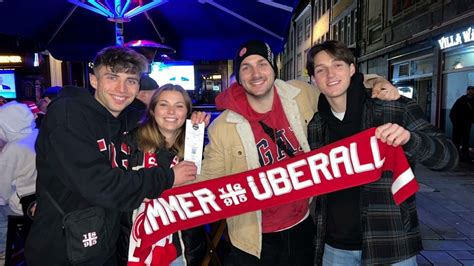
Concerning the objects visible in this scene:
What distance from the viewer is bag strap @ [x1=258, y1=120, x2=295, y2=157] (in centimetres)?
233

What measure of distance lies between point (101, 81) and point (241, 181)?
3.42 feet

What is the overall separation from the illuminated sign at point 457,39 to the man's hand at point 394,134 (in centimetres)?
872

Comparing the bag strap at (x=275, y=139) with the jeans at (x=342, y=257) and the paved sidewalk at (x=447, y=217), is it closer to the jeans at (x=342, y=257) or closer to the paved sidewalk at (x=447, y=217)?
the jeans at (x=342, y=257)

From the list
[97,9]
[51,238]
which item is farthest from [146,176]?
[97,9]

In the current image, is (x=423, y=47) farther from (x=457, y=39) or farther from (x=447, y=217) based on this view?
(x=447, y=217)

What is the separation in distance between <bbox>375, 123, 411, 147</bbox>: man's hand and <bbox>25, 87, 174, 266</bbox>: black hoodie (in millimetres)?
1206

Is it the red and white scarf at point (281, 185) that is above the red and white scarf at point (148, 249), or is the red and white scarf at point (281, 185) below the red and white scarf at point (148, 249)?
above

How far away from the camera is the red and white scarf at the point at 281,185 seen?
1.91 m

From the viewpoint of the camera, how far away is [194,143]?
7.57 ft

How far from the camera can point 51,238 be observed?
5.81 feet

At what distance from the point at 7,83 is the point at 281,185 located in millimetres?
9236

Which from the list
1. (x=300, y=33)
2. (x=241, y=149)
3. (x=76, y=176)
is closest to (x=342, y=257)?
(x=241, y=149)

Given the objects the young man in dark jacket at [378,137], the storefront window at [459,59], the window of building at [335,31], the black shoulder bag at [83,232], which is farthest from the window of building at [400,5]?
the black shoulder bag at [83,232]

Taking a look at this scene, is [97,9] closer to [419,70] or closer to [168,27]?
[168,27]
